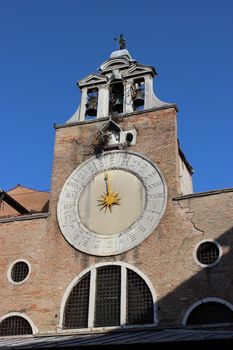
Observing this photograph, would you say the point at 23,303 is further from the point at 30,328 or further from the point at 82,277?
the point at 82,277

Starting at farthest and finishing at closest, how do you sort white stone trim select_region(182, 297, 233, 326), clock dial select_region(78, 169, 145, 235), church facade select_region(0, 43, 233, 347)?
1. clock dial select_region(78, 169, 145, 235)
2. church facade select_region(0, 43, 233, 347)
3. white stone trim select_region(182, 297, 233, 326)

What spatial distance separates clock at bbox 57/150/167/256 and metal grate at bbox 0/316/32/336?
101 inches

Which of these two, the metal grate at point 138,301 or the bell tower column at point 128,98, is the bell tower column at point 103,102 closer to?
the bell tower column at point 128,98

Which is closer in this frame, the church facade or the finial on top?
the church facade

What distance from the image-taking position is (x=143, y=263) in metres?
14.8

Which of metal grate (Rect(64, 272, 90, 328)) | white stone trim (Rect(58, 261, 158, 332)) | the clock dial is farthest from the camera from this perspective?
the clock dial

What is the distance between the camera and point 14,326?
15.4 metres

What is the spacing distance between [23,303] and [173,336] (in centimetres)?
524

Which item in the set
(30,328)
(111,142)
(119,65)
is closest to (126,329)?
(30,328)

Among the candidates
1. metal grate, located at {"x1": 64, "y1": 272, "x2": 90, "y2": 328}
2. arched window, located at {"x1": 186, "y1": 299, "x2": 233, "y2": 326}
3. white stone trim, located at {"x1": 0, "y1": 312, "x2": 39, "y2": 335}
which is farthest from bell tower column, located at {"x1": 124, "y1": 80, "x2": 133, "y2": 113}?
white stone trim, located at {"x1": 0, "y1": 312, "x2": 39, "y2": 335}

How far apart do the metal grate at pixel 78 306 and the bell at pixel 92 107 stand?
6091 millimetres

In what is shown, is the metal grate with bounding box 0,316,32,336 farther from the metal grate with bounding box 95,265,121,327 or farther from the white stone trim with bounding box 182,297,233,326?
the white stone trim with bounding box 182,297,233,326

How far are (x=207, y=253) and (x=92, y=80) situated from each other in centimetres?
798

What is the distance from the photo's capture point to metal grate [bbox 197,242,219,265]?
14.2 metres
